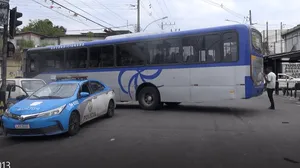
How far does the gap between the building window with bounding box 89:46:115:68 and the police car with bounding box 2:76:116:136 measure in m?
4.29

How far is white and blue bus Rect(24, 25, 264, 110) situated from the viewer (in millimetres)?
11094

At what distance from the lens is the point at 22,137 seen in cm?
802

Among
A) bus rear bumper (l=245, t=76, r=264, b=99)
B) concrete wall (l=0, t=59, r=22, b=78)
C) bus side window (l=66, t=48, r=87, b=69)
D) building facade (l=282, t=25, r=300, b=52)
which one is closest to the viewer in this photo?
bus rear bumper (l=245, t=76, r=264, b=99)

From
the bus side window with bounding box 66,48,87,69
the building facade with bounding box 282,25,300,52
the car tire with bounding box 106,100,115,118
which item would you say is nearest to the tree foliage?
the bus side window with bounding box 66,48,87,69

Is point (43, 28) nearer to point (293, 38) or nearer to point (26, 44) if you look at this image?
point (26, 44)

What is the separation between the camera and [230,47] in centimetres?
1116

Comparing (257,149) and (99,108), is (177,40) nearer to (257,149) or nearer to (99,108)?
(99,108)

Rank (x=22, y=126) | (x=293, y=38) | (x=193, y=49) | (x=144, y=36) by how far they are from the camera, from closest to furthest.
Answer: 1. (x=22, y=126)
2. (x=193, y=49)
3. (x=144, y=36)
4. (x=293, y=38)

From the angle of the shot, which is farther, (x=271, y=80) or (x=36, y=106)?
(x=271, y=80)

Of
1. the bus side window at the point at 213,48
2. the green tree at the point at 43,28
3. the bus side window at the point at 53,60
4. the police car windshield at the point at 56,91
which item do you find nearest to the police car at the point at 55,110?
the police car windshield at the point at 56,91

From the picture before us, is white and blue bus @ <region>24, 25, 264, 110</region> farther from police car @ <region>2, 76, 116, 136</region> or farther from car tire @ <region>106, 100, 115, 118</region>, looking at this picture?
police car @ <region>2, 76, 116, 136</region>

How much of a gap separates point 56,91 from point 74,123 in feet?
4.46

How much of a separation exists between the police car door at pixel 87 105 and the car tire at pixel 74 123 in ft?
0.89

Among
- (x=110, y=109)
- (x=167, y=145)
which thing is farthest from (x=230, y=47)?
(x=167, y=145)
